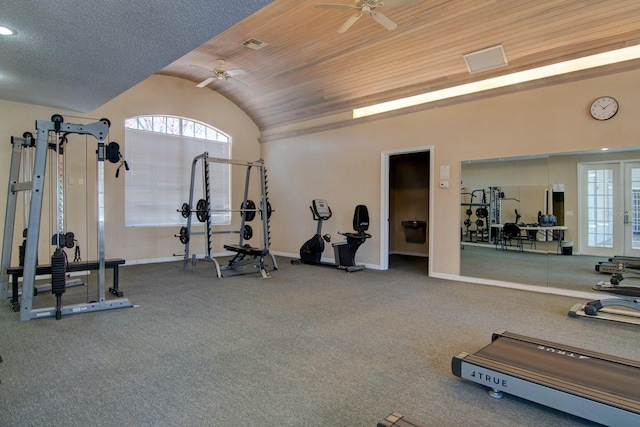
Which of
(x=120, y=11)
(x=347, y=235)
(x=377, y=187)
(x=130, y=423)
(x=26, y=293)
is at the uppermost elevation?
(x=120, y=11)

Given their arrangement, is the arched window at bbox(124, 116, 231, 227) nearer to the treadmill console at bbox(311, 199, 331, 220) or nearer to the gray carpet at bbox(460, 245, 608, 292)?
the treadmill console at bbox(311, 199, 331, 220)

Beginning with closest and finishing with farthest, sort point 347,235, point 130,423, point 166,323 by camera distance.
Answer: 1. point 130,423
2. point 166,323
3. point 347,235

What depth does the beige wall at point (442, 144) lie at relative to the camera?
4.55 m

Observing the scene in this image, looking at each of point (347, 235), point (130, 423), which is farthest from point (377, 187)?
point (130, 423)

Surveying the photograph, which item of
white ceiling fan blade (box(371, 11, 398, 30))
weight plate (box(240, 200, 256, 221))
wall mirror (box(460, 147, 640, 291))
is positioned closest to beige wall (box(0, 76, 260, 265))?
weight plate (box(240, 200, 256, 221))

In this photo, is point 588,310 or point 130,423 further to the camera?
point 588,310

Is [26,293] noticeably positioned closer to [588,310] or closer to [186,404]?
[186,404]

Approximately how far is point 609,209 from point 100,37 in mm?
6419

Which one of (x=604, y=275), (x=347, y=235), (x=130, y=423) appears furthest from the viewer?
(x=347, y=235)

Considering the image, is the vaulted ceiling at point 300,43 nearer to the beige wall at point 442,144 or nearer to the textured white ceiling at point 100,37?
the textured white ceiling at point 100,37

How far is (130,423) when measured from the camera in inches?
75.0

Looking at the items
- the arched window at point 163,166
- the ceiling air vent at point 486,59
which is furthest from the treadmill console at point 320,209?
the ceiling air vent at point 486,59

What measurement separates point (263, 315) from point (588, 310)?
3.37 m

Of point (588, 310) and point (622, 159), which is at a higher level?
point (622, 159)
